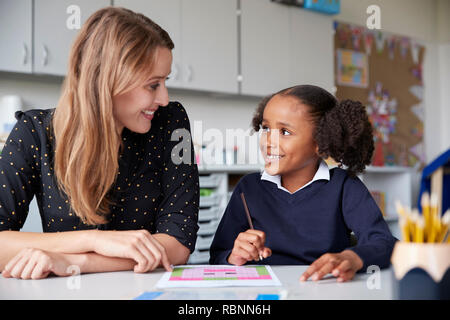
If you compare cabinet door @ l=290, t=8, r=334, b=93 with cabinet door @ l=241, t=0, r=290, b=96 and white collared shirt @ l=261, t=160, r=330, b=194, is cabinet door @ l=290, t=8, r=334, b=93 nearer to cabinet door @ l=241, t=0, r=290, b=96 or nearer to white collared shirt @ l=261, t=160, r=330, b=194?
cabinet door @ l=241, t=0, r=290, b=96

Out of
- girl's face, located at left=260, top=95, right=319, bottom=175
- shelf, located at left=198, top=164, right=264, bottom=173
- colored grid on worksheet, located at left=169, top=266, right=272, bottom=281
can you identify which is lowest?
colored grid on worksheet, located at left=169, top=266, right=272, bottom=281

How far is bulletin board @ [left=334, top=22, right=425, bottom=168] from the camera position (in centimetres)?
404

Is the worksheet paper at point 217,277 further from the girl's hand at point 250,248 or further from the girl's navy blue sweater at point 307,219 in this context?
the girl's navy blue sweater at point 307,219

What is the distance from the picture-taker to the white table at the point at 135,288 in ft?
2.16

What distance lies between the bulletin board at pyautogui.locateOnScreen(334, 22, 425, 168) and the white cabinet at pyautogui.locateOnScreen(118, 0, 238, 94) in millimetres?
1183

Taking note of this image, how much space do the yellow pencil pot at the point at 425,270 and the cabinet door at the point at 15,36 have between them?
231cm

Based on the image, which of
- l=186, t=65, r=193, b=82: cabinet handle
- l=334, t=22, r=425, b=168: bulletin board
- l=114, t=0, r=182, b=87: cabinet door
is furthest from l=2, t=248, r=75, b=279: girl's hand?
l=334, t=22, r=425, b=168: bulletin board

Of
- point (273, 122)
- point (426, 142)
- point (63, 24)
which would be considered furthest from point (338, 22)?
point (273, 122)

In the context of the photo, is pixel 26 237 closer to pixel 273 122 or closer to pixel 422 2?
pixel 273 122

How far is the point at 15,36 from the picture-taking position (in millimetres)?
2391

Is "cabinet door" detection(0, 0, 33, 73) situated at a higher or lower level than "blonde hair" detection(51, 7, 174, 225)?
higher

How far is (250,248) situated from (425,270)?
0.48 metres

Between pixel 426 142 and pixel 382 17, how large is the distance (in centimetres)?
131
